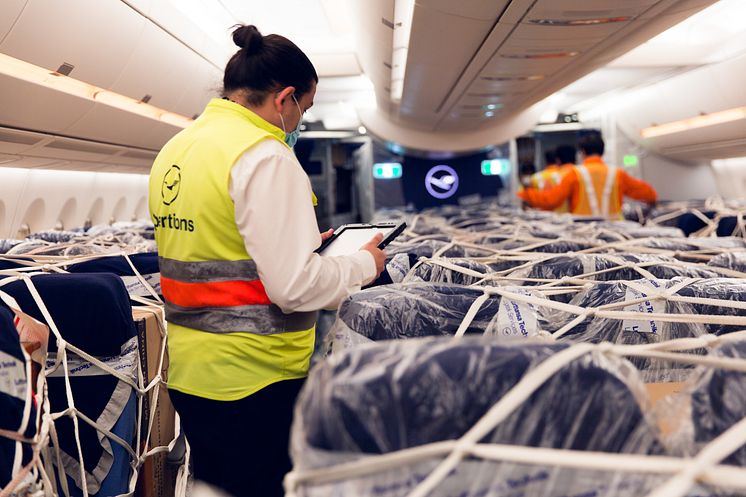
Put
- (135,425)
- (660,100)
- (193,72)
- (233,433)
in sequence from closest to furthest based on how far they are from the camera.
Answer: (233,433), (135,425), (193,72), (660,100)

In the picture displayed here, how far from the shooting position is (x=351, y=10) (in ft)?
14.9

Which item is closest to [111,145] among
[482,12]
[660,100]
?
[482,12]

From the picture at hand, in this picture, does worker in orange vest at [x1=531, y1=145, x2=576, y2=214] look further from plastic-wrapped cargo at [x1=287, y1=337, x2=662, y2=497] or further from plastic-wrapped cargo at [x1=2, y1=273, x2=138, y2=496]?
plastic-wrapped cargo at [x1=287, y1=337, x2=662, y2=497]

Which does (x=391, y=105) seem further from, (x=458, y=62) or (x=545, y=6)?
(x=545, y=6)

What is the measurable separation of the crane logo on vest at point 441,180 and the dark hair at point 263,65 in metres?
9.96

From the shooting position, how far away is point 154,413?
2.87 metres

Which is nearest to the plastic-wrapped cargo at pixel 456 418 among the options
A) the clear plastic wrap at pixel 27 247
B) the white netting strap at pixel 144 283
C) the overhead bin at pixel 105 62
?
the overhead bin at pixel 105 62

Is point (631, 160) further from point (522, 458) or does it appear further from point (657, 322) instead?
point (522, 458)

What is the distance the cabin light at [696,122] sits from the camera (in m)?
7.47

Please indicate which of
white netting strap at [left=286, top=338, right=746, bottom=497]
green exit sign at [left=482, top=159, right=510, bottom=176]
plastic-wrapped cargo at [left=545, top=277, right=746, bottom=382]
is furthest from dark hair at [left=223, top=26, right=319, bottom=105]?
green exit sign at [left=482, top=159, right=510, bottom=176]

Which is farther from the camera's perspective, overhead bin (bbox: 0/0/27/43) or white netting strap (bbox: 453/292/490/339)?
overhead bin (bbox: 0/0/27/43)

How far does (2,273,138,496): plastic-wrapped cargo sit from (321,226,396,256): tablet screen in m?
0.76

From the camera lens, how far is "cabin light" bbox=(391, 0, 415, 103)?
3865 mm

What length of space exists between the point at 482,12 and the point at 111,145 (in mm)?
4120
